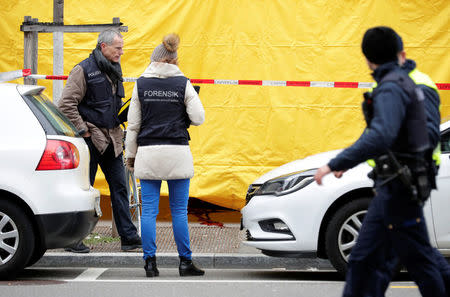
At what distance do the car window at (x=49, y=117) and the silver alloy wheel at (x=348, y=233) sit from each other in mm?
2341

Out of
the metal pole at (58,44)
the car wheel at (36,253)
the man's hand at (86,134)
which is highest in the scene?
the metal pole at (58,44)

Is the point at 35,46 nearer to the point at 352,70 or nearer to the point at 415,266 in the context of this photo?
the point at 352,70

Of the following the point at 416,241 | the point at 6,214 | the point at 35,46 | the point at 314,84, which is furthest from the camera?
the point at 314,84

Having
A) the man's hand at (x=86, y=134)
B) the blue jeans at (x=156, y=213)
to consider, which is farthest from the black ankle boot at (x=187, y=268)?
the man's hand at (x=86, y=134)

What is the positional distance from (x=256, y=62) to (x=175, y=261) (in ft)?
10.1

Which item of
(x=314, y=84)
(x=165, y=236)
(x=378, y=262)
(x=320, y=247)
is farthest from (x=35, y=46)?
(x=378, y=262)

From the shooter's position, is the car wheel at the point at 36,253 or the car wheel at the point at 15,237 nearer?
the car wheel at the point at 15,237

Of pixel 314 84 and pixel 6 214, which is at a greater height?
pixel 314 84

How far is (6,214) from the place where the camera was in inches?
255

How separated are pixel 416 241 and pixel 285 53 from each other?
588 cm

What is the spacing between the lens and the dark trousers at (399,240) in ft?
13.5

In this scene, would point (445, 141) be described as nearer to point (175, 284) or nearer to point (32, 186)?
point (175, 284)

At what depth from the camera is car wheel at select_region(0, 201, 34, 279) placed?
6473 mm

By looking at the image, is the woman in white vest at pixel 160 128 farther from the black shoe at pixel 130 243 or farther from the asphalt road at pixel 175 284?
the black shoe at pixel 130 243
